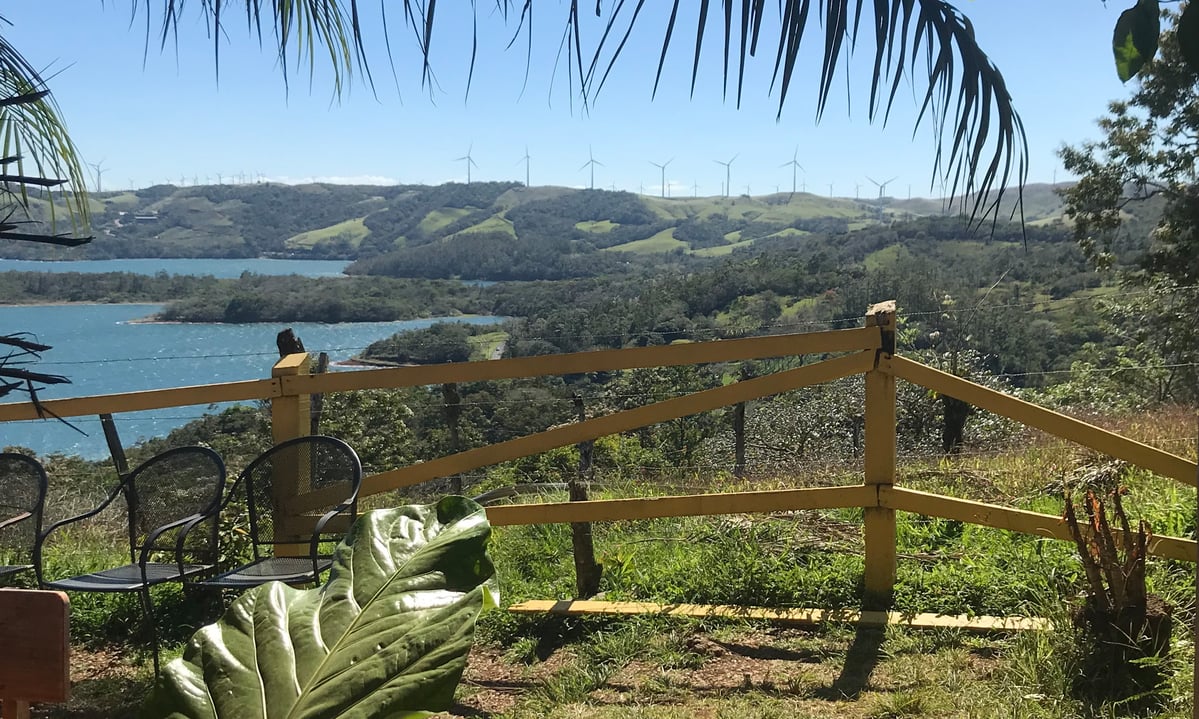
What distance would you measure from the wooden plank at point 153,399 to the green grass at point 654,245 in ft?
261

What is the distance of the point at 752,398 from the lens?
3318 mm

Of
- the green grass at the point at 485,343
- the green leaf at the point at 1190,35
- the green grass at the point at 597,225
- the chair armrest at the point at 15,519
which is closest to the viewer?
the green leaf at the point at 1190,35

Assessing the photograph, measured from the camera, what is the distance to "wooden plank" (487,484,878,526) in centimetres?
321

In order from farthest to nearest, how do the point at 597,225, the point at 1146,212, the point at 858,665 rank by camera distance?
the point at 597,225, the point at 1146,212, the point at 858,665

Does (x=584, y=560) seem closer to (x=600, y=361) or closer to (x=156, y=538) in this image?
(x=600, y=361)

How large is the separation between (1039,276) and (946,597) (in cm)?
2067

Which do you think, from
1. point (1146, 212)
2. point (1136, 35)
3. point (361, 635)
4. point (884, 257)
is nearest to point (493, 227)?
point (884, 257)

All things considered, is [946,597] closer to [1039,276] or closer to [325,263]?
[1039,276]

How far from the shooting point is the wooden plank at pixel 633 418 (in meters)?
3.24

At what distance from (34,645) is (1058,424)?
2859mm

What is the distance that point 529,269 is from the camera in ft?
214

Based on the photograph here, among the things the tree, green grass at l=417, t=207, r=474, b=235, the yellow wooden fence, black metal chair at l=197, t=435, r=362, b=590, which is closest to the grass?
the yellow wooden fence

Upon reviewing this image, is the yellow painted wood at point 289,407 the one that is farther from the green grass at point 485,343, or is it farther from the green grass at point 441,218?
the green grass at point 441,218

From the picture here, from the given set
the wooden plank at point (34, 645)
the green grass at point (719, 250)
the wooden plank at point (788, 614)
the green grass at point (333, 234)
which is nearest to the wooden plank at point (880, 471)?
the wooden plank at point (788, 614)
